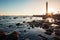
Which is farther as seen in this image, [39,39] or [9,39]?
[39,39]

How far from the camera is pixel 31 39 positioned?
3553 centimetres

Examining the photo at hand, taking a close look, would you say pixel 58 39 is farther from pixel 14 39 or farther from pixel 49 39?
pixel 14 39

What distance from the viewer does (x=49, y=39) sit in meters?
35.3

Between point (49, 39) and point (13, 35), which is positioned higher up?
point (13, 35)

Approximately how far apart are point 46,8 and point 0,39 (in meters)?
150

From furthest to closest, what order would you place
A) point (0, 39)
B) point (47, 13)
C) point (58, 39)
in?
point (47, 13) < point (58, 39) < point (0, 39)


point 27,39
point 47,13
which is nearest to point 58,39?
point 27,39

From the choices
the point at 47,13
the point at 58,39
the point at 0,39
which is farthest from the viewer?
the point at 47,13

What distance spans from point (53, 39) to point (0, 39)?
13187 mm

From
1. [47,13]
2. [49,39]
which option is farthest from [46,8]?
[49,39]

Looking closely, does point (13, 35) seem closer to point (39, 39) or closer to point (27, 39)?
point (27, 39)

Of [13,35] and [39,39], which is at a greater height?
[13,35]

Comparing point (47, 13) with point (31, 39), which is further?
point (47, 13)

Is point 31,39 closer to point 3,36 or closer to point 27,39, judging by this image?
point 27,39
